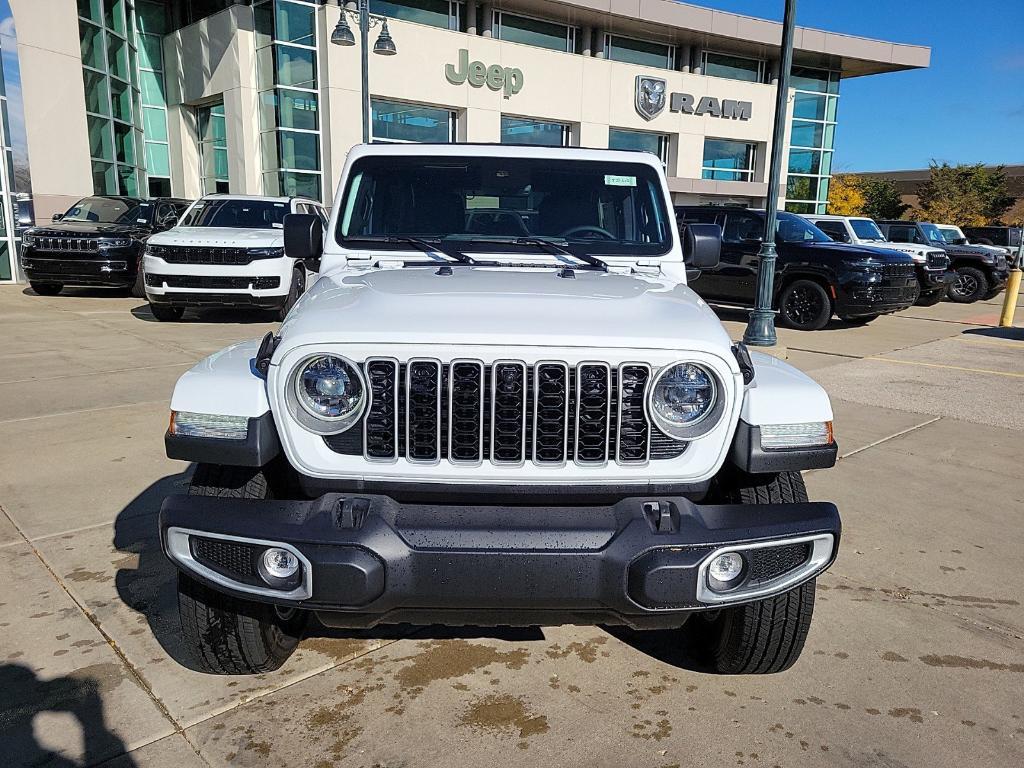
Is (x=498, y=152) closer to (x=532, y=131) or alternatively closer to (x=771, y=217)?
(x=771, y=217)

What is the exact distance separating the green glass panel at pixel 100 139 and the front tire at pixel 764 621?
20196mm

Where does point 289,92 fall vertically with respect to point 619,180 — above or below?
above

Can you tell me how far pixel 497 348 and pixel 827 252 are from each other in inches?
425

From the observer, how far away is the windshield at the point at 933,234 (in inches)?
747

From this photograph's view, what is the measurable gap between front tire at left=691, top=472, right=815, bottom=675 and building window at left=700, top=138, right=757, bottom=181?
1236 inches

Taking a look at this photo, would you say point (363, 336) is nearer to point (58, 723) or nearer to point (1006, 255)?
point (58, 723)

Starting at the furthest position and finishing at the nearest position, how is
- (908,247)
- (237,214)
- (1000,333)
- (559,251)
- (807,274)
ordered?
(908,247)
(1000,333)
(807,274)
(237,214)
(559,251)

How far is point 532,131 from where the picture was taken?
89.6 feet

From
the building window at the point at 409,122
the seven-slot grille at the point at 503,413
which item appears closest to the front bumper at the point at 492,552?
the seven-slot grille at the point at 503,413

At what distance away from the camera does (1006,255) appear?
19125 millimetres

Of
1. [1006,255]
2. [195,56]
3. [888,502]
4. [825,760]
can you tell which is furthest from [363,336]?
[195,56]

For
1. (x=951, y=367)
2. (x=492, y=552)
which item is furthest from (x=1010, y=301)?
(x=492, y=552)

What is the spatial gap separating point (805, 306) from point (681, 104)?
20.8 m

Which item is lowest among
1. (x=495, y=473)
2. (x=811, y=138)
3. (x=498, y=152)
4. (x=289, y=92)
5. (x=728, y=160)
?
(x=495, y=473)
